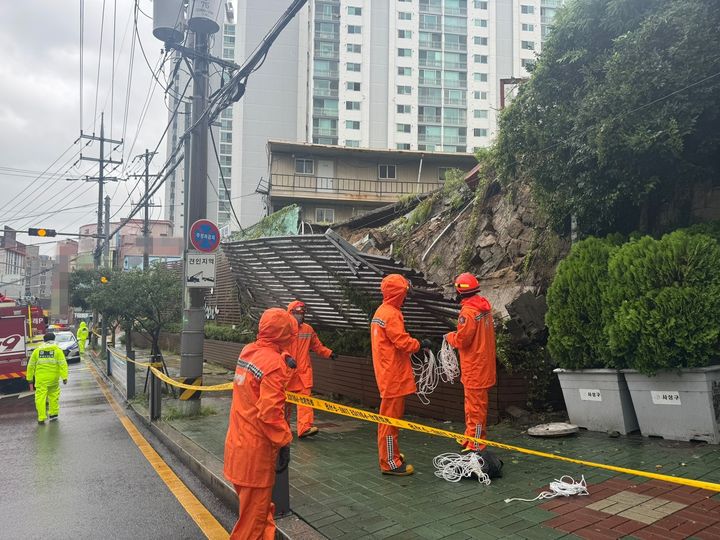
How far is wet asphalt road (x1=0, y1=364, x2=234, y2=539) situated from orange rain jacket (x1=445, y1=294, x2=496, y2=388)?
2.54 metres

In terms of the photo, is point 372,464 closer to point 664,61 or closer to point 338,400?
point 338,400

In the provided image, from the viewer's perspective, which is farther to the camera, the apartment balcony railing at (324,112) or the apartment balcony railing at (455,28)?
the apartment balcony railing at (455,28)

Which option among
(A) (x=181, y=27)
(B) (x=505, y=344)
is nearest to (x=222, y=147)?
(A) (x=181, y=27)

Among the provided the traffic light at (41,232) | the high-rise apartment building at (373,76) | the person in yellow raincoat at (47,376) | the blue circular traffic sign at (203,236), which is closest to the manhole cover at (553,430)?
the blue circular traffic sign at (203,236)

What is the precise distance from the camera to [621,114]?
6.11 m

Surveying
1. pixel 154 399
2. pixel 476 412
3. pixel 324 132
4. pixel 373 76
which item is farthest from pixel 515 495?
pixel 373 76

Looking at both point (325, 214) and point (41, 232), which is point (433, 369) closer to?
point (41, 232)

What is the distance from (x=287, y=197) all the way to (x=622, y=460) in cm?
2692

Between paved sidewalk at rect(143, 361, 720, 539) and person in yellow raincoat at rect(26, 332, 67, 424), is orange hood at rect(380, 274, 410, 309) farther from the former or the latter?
person in yellow raincoat at rect(26, 332, 67, 424)

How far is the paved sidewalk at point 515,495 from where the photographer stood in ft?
11.8

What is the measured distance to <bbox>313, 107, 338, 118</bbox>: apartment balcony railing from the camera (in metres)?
58.8

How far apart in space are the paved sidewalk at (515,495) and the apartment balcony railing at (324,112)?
56.4 meters

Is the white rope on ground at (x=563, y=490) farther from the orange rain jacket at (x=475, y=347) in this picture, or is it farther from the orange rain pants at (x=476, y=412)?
the orange rain jacket at (x=475, y=347)

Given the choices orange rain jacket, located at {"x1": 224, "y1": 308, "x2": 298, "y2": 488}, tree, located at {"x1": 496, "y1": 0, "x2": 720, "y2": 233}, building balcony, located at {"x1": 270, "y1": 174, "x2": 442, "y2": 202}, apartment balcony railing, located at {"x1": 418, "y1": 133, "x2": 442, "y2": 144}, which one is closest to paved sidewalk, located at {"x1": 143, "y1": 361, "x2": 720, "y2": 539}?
orange rain jacket, located at {"x1": 224, "y1": 308, "x2": 298, "y2": 488}
